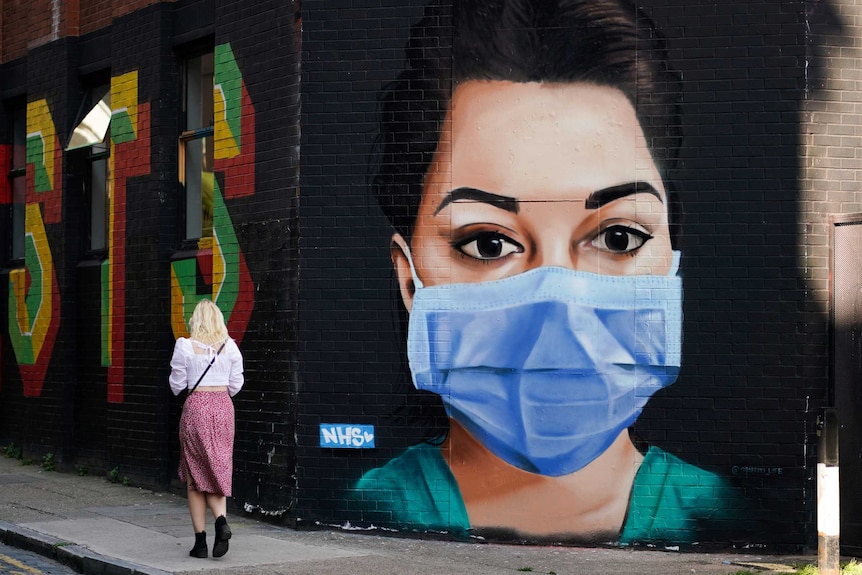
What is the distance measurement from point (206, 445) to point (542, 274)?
3175 mm

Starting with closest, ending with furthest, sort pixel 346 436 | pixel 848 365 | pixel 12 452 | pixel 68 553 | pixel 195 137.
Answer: pixel 68 553 → pixel 848 365 → pixel 346 436 → pixel 195 137 → pixel 12 452

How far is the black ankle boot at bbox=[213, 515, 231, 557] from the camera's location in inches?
339

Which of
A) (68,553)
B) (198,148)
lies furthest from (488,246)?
(68,553)

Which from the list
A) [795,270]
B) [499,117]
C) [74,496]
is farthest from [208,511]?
[795,270]

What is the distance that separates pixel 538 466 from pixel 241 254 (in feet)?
11.6

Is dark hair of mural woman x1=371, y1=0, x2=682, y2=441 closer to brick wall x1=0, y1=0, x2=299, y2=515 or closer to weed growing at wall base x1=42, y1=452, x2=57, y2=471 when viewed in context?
brick wall x1=0, y1=0, x2=299, y2=515

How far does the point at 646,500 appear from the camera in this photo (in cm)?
967

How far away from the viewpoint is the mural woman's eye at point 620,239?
980cm

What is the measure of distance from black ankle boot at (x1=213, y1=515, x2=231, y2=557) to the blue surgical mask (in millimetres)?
2237

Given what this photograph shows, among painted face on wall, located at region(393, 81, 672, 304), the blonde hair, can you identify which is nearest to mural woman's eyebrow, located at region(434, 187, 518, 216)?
painted face on wall, located at region(393, 81, 672, 304)

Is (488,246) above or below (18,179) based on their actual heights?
below

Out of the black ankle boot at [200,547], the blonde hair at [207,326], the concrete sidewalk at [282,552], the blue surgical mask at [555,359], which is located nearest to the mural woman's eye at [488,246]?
the blue surgical mask at [555,359]

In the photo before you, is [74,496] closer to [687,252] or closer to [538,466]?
[538,466]

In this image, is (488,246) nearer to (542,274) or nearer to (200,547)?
(542,274)
